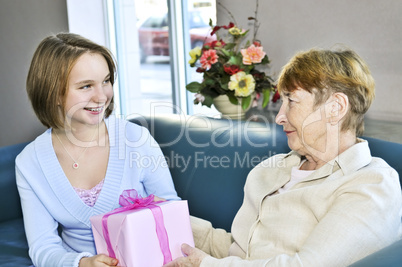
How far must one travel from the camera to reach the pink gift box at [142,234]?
140 cm

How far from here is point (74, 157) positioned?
1.84 metres

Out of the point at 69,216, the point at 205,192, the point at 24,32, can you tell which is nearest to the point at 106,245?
the point at 69,216

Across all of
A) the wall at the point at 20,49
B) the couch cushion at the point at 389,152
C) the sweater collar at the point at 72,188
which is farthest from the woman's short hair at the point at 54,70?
the wall at the point at 20,49

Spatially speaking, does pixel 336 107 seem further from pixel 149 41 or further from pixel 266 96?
pixel 149 41

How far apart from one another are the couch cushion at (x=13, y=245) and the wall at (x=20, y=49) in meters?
2.13

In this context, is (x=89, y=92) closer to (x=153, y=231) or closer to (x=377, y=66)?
(x=153, y=231)

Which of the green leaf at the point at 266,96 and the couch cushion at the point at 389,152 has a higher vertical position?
the green leaf at the point at 266,96

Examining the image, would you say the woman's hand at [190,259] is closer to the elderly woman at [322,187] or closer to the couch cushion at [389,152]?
the elderly woman at [322,187]

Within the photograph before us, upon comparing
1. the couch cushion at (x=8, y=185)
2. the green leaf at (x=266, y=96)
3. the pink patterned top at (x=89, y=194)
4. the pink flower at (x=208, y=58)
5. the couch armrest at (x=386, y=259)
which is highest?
the pink flower at (x=208, y=58)

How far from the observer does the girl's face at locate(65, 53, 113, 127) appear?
1690mm

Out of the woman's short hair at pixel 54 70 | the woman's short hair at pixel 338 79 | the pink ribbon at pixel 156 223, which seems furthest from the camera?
the woman's short hair at pixel 54 70

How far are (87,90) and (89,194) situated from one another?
1.22 feet

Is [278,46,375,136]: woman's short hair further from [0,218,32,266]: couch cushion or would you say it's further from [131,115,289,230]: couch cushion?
[0,218,32,266]: couch cushion

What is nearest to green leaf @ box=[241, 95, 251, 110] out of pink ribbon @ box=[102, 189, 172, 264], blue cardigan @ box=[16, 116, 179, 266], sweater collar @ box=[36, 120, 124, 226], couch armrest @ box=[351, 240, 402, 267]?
blue cardigan @ box=[16, 116, 179, 266]
